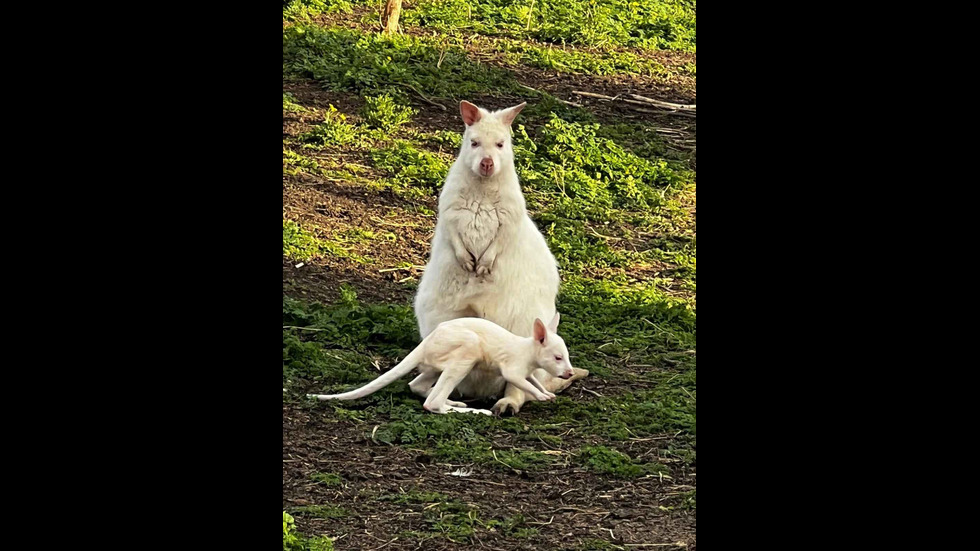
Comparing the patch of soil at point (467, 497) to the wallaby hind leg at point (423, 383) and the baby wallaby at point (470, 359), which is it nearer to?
the baby wallaby at point (470, 359)

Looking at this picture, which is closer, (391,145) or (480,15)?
(391,145)

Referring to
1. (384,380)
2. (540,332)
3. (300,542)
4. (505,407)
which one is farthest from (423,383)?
(300,542)

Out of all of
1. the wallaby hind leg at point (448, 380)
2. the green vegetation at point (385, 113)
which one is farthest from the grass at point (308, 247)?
the wallaby hind leg at point (448, 380)

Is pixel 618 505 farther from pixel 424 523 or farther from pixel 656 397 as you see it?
pixel 656 397

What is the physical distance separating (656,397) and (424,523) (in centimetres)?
212

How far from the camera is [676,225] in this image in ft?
30.7

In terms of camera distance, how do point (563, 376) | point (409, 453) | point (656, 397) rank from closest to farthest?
point (409, 453) → point (563, 376) → point (656, 397)

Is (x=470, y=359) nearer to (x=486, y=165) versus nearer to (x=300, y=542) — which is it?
(x=486, y=165)

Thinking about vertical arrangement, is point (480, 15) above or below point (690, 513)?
above

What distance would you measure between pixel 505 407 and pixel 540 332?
1.38 ft

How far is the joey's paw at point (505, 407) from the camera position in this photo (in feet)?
18.6

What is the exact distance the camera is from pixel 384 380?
564 centimetres

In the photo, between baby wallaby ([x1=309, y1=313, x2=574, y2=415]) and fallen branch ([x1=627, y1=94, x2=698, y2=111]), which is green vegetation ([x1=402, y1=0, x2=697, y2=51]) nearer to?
fallen branch ([x1=627, y1=94, x2=698, y2=111])

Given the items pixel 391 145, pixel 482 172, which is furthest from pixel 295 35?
pixel 482 172
